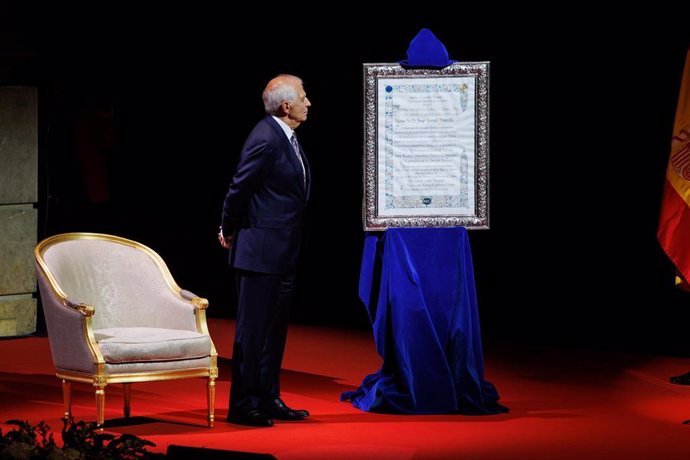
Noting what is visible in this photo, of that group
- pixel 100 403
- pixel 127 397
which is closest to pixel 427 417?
pixel 127 397

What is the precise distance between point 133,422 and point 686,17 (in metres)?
3.91

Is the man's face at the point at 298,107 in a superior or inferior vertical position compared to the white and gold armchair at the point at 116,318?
superior

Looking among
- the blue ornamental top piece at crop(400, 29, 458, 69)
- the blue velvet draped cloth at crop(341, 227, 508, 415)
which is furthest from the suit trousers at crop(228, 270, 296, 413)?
the blue ornamental top piece at crop(400, 29, 458, 69)

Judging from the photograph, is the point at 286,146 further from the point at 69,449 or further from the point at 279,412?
the point at 69,449

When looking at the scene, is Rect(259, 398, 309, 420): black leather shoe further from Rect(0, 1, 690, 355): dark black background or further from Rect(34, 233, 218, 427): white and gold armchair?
Rect(0, 1, 690, 355): dark black background

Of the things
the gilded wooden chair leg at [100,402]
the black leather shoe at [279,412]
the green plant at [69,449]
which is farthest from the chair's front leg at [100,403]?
the green plant at [69,449]

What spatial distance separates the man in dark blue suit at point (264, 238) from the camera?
553cm

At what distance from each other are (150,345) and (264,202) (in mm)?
794

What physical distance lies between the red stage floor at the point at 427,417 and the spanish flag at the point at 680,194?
0.69 m

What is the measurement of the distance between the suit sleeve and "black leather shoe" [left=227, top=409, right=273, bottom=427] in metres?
0.87

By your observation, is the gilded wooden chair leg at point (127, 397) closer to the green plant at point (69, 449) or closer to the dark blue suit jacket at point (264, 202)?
the dark blue suit jacket at point (264, 202)

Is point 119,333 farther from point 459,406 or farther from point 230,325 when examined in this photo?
point 230,325

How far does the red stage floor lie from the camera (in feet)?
16.7

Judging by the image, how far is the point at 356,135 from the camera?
28.2ft
